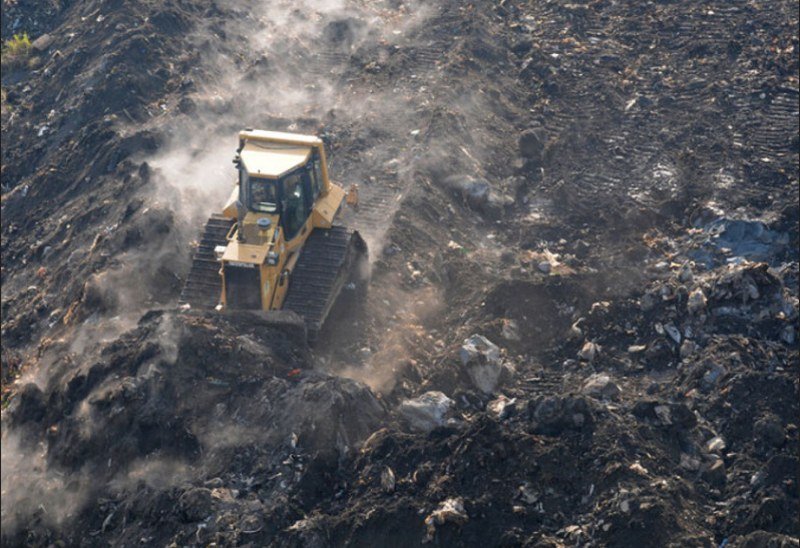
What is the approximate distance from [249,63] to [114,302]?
7.90 meters

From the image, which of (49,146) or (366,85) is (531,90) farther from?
(49,146)

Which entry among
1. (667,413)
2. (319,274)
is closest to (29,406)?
(319,274)

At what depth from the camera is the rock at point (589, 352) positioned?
43.4 feet

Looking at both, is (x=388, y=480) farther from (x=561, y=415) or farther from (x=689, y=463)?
(x=689, y=463)

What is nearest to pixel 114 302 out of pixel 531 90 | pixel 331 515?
pixel 331 515

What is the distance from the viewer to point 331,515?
34.1 ft

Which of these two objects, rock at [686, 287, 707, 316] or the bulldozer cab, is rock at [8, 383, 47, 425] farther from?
rock at [686, 287, 707, 316]

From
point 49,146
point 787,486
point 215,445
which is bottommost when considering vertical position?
point 49,146

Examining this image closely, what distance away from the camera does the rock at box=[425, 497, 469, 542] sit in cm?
978

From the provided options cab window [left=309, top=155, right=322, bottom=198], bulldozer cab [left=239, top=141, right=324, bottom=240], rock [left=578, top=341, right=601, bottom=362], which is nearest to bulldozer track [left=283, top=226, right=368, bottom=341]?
bulldozer cab [left=239, top=141, right=324, bottom=240]

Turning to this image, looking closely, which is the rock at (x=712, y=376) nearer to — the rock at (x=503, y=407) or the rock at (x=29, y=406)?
the rock at (x=503, y=407)

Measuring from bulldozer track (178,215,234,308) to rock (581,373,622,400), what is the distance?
4.82 metres

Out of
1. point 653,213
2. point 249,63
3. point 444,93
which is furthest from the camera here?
point 249,63

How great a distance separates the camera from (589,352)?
1323cm
